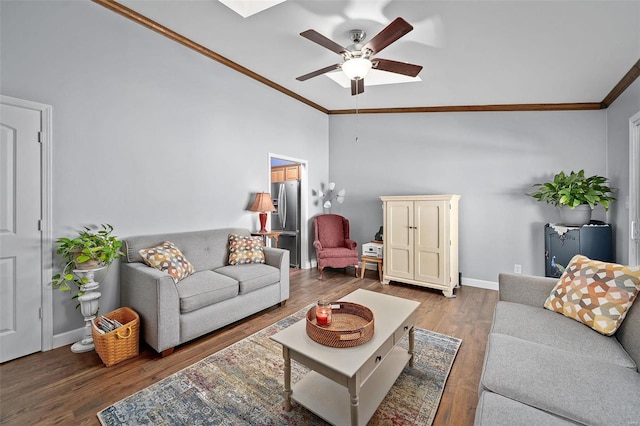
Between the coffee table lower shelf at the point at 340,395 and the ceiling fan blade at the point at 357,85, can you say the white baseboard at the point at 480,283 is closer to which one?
the coffee table lower shelf at the point at 340,395

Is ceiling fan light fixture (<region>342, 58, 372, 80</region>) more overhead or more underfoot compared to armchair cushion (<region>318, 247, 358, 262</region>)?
more overhead

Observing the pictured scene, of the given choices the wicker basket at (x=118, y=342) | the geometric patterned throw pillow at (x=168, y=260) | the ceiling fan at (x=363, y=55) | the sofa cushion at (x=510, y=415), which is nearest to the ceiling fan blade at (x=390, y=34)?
the ceiling fan at (x=363, y=55)

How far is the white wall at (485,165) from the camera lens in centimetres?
373

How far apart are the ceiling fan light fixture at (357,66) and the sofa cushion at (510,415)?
2.39 metres

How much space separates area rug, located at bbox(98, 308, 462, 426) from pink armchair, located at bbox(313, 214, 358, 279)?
2.19 metres

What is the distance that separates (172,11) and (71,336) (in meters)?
3.02

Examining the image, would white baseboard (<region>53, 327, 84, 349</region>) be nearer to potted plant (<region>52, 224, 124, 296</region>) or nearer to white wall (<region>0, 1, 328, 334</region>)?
white wall (<region>0, 1, 328, 334</region>)

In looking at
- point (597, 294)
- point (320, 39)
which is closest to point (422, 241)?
point (597, 294)

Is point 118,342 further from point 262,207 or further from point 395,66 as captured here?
point 395,66

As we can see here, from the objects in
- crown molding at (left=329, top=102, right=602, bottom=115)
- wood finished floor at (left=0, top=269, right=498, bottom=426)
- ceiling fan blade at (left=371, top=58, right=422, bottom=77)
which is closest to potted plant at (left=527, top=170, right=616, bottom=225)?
crown molding at (left=329, top=102, right=602, bottom=115)

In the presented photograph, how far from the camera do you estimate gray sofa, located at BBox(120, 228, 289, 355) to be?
87.8 inches

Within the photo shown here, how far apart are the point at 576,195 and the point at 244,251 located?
3.94 meters

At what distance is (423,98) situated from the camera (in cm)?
Result: 412

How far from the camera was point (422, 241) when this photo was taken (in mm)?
3910
